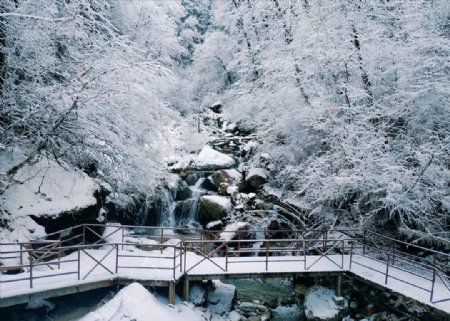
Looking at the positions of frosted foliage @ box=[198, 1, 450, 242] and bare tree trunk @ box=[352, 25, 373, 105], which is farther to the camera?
bare tree trunk @ box=[352, 25, 373, 105]

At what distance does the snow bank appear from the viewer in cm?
817

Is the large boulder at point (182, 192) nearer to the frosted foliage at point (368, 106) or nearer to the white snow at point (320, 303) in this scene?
the frosted foliage at point (368, 106)

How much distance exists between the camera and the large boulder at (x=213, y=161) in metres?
21.6

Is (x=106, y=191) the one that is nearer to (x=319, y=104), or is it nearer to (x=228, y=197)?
(x=228, y=197)

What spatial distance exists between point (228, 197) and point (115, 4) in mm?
12869

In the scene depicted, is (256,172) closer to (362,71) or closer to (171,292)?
(362,71)

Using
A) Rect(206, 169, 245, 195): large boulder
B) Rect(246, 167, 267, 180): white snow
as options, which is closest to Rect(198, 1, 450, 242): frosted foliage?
Rect(246, 167, 267, 180): white snow

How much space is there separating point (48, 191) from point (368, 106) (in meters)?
11.7

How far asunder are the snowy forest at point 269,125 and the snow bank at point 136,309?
6 cm

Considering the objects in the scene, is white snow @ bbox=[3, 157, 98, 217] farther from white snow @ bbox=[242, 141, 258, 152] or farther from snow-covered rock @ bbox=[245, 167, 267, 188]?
white snow @ bbox=[242, 141, 258, 152]

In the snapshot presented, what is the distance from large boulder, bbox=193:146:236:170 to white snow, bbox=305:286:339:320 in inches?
429

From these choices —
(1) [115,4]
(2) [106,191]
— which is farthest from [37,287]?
(1) [115,4]

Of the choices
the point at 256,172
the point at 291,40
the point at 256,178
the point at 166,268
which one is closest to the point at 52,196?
the point at 166,268

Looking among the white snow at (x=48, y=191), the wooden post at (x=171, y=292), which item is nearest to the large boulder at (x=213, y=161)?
the white snow at (x=48, y=191)
